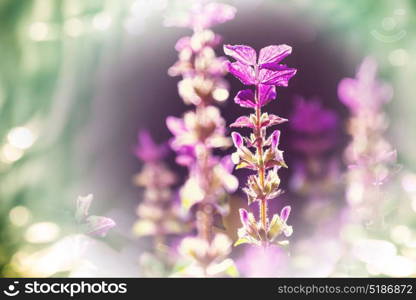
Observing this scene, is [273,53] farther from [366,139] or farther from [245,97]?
[366,139]

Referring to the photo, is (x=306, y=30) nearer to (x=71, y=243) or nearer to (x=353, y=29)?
(x=353, y=29)

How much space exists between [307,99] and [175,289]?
0.84 feet

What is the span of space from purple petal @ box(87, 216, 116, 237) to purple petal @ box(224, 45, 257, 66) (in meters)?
0.23

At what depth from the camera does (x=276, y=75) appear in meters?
0.37

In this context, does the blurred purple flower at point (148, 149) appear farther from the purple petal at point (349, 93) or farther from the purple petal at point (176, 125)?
the purple petal at point (349, 93)

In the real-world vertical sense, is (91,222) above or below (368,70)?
below

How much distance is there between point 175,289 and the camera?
47 cm

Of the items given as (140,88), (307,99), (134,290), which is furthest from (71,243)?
→ (307,99)

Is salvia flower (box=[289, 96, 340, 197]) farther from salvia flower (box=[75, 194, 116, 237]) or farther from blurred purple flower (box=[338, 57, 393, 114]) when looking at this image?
salvia flower (box=[75, 194, 116, 237])

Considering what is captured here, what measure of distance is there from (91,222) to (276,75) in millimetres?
258

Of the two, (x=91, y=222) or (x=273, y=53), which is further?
(x=91, y=222)

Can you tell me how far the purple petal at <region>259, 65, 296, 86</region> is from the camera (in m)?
0.37

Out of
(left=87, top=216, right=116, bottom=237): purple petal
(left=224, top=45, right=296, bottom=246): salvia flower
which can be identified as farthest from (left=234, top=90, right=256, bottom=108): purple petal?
(left=87, top=216, right=116, bottom=237): purple petal

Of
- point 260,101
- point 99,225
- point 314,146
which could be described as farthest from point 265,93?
point 99,225
